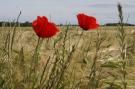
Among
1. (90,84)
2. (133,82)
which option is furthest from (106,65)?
(90,84)

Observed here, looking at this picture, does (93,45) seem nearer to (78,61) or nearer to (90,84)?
(78,61)

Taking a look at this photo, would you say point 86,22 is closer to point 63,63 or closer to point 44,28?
point 63,63

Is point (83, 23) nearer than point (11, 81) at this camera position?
No

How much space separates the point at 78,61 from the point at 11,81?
3261 millimetres

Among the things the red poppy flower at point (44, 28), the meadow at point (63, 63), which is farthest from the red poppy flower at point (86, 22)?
the red poppy flower at point (44, 28)

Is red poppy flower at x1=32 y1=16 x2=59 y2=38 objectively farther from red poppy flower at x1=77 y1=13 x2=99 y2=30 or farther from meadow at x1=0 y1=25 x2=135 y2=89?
red poppy flower at x1=77 y1=13 x2=99 y2=30

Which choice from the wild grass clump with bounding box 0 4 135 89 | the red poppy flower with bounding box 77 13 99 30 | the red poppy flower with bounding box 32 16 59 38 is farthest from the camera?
the red poppy flower with bounding box 77 13 99 30

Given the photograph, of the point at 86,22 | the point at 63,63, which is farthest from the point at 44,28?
the point at 86,22

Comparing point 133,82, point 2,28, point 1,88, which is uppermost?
point 2,28

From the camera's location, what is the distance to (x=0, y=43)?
4121mm

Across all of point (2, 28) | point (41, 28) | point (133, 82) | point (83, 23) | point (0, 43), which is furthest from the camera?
point (133, 82)

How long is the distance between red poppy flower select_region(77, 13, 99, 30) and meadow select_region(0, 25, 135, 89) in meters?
0.10

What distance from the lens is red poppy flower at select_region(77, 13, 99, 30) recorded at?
3.22 m

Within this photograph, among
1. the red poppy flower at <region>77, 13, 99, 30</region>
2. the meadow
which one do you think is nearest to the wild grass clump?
the meadow
